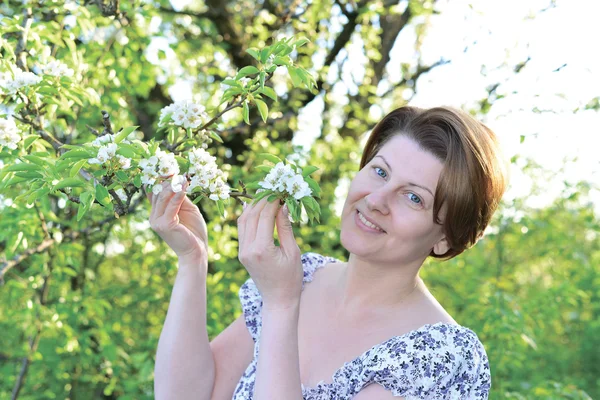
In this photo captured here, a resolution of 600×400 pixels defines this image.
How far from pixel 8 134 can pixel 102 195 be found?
19.0 inches

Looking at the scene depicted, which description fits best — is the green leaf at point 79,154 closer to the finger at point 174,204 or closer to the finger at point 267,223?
the finger at point 174,204

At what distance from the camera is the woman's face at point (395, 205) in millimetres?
1807

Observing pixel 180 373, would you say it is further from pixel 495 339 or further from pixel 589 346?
pixel 589 346

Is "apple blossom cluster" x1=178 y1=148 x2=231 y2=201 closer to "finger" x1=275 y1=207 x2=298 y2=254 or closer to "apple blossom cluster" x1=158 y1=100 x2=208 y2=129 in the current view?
"finger" x1=275 y1=207 x2=298 y2=254

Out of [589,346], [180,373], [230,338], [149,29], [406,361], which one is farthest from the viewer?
[589,346]

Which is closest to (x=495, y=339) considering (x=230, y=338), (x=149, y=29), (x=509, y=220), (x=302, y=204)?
(x=509, y=220)

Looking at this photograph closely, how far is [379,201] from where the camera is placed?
1796 millimetres

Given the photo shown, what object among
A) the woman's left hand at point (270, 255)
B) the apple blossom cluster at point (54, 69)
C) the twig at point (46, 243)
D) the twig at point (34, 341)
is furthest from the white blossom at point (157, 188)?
the twig at point (34, 341)

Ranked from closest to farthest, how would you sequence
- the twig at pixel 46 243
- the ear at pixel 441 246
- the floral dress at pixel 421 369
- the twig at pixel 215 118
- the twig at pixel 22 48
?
1. the floral dress at pixel 421 369
2. the twig at pixel 215 118
3. the ear at pixel 441 246
4. the twig at pixel 22 48
5. the twig at pixel 46 243

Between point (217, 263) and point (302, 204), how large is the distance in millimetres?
1805

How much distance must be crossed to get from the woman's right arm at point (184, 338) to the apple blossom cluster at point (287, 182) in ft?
1.79

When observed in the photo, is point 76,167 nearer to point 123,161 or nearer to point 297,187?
point 123,161

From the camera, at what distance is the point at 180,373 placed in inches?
79.5

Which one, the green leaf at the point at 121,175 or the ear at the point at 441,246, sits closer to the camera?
the green leaf at the point at 121,175
